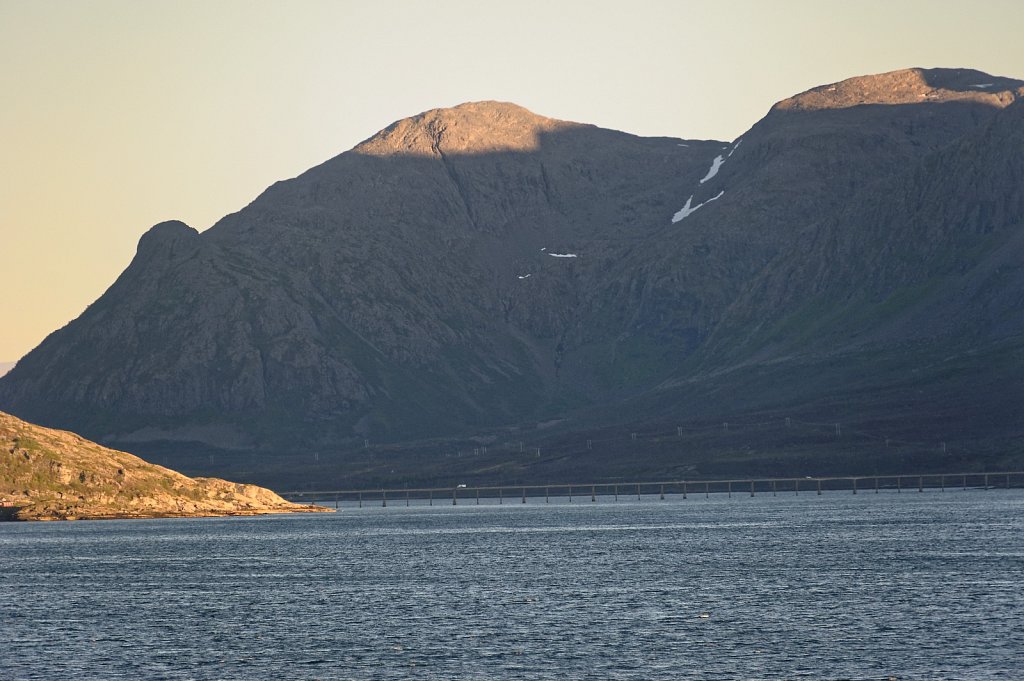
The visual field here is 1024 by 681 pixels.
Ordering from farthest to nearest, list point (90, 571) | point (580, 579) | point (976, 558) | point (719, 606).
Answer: point (90, 571) < point (976, 558) < point (580, 579) < point (719, 606)

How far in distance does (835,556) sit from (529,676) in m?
92.5

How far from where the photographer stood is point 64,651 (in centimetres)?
10131

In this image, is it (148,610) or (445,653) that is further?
(148,610)

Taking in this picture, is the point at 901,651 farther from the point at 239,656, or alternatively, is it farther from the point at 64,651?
the point at 64,651

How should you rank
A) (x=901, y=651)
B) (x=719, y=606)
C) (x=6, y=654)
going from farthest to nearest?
1. (x=719, y=606)
2. (x=6, y=654)
3. (x=901, y=651)

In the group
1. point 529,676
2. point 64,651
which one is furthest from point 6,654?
point 529,676

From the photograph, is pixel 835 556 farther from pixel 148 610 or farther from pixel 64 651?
pixel 64 651

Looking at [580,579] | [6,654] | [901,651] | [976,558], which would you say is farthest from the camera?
[976,558]

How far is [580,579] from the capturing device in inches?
5871

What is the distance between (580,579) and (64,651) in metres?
59.4

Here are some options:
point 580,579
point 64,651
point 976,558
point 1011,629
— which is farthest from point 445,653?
point 976,558

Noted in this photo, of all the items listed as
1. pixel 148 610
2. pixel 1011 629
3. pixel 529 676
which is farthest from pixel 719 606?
pixel 148 610

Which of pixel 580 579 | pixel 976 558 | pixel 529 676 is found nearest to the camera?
pixel 529 676

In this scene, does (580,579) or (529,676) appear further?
(580,579)
